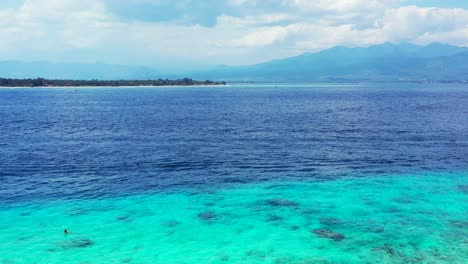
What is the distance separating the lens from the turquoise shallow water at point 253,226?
23.2 meters

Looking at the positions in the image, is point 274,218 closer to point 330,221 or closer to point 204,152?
point 330,221

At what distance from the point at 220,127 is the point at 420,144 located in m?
34.1

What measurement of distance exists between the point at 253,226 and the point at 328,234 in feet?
16.0

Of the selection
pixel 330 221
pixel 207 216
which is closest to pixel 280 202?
pixel 330 221

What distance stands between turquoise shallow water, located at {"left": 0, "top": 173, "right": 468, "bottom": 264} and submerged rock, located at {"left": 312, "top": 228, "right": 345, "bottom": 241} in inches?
2.4

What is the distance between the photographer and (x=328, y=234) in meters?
25.9

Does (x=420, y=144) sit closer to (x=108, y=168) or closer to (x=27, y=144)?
(x=108, y=168)

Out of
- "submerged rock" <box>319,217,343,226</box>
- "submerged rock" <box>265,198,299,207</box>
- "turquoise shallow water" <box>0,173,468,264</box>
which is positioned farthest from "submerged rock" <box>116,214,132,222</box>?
"submerged rock" <box>319,217,343,226</box>

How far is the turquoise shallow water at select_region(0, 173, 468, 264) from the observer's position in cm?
2322

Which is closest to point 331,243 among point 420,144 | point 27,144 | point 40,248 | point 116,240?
point 116,240

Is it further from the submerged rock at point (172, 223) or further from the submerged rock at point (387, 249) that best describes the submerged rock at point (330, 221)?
the submerged rock at point (172, 223)

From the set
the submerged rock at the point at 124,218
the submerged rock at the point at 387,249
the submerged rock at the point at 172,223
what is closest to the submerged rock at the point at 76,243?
the submerged rock at the point at 124,218

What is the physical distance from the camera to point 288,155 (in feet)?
160

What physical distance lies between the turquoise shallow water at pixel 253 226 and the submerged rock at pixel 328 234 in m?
0.06
